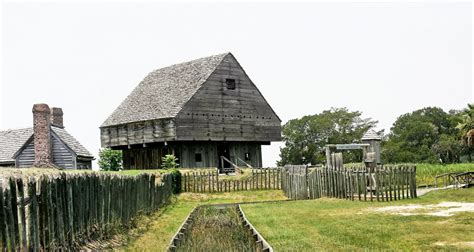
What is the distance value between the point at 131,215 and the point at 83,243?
566cm

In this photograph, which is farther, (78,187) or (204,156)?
(204,156)

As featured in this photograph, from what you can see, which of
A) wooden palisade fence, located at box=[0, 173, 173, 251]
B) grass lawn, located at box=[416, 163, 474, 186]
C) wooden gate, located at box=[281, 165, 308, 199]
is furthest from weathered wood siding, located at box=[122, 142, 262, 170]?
wooden palisade fence, located at box=[0, 173, 173, 251]

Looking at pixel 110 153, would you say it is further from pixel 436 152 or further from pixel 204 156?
pixel 436 152

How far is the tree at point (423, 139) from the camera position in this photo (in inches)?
3140

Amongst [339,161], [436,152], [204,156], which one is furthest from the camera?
[436,152]

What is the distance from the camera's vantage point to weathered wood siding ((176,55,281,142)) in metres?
43.1

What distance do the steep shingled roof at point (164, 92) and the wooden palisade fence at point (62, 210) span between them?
89.7 feet

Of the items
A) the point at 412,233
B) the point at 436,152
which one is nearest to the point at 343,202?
the point at 412,233

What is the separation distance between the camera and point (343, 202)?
72.4 ft

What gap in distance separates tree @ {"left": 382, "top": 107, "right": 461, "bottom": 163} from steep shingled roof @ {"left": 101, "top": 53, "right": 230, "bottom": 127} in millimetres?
41105

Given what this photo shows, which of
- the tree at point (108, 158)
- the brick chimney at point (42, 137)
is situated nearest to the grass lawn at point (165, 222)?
the brick chimney at point (42, 137)

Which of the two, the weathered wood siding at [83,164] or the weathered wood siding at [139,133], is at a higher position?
the weathered wood siding at [139,133]

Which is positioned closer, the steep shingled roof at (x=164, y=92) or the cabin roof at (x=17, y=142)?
the cabin roof at (x=17, y=142)

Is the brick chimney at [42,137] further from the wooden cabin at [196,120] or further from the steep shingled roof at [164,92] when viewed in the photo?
the steep shingled roof at [164,92]
